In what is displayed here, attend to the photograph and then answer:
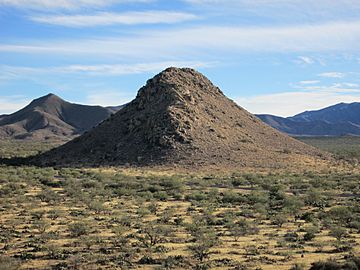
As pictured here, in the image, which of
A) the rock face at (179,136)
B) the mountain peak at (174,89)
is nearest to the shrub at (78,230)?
the rock face at (179,136)

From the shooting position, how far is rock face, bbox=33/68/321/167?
7150 centimetres

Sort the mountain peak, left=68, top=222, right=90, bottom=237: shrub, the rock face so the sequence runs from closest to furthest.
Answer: left=68, top=222, right=90, bottom=237: shrub → the rock face → the mountain peak

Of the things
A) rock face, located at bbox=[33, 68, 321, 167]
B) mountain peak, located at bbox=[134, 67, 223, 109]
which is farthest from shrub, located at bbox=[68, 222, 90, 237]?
mountain peak, located at bbox=[134, 67, 223, 109]

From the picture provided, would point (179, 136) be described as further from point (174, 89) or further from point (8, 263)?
point (8, 263)

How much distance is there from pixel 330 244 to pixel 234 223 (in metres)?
5.83

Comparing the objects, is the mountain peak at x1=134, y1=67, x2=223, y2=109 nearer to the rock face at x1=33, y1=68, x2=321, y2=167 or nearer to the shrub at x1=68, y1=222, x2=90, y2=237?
the rock face at x1=33, y1=68, x2=321, y2=167

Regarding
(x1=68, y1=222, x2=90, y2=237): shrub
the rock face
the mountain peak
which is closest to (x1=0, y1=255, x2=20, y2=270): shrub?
(x1=68, y1=222, x2=90, y2=237): shrub

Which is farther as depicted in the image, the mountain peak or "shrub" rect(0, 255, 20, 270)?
the mountain peak

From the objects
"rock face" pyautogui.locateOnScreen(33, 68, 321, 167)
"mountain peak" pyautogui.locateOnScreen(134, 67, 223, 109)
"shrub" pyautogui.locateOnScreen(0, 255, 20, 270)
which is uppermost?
"mountain peak" pyautogui.locateOnScreen(134, 67, 223, 109)

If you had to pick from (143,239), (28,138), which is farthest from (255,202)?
(28,138)

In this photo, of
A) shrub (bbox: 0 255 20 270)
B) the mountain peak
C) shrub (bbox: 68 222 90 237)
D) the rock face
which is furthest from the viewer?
the mountain peak

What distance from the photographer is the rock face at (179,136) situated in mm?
71500

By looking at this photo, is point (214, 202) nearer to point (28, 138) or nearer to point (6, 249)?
point (6, 249)

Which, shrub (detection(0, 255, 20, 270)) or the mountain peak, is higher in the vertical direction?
the mountain peak
